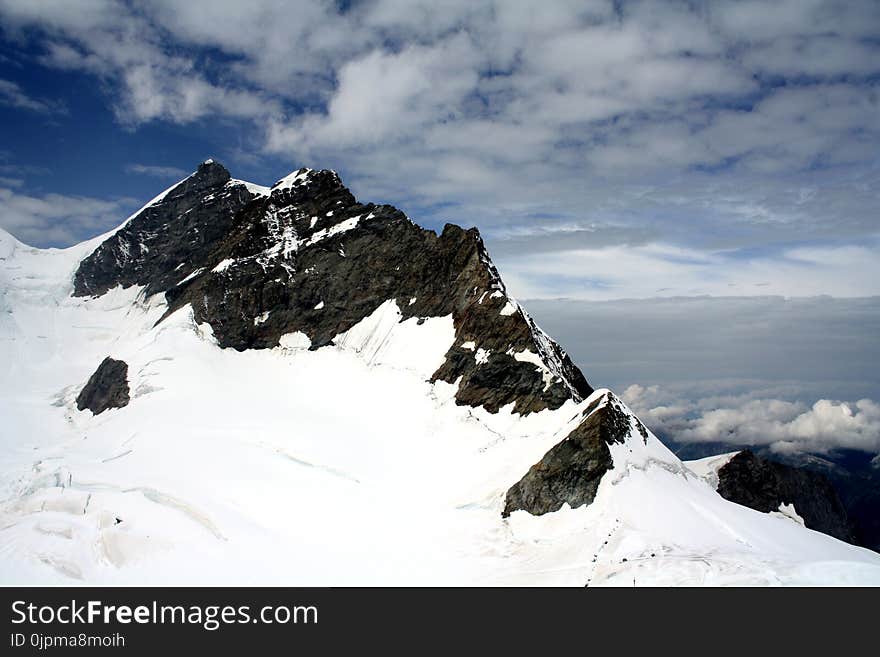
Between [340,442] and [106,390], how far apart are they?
30999 millimetres

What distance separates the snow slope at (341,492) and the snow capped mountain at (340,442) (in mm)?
171

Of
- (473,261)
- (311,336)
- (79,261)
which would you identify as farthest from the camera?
(79,261)

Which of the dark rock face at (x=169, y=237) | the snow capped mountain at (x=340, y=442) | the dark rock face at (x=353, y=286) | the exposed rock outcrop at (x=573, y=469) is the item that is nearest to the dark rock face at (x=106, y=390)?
the snow capped mountain at (x=340, y=442)

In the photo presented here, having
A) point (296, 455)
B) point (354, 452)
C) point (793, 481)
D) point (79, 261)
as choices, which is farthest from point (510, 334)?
point (79, 261)

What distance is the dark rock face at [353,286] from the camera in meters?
53.3

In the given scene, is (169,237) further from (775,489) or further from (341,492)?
(775,489)

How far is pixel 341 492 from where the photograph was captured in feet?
133

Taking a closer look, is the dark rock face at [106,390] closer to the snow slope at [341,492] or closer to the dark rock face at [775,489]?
the snow slope at [341,492]

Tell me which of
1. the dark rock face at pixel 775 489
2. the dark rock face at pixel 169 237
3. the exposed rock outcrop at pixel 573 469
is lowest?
the dark rock face at pixel 775 489

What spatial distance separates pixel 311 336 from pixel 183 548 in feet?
135

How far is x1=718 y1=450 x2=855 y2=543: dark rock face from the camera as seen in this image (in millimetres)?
60438

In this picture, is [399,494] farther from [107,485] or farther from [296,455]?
[107,485]

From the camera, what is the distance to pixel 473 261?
213ft

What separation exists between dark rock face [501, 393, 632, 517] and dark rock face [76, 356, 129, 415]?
1640 inches
